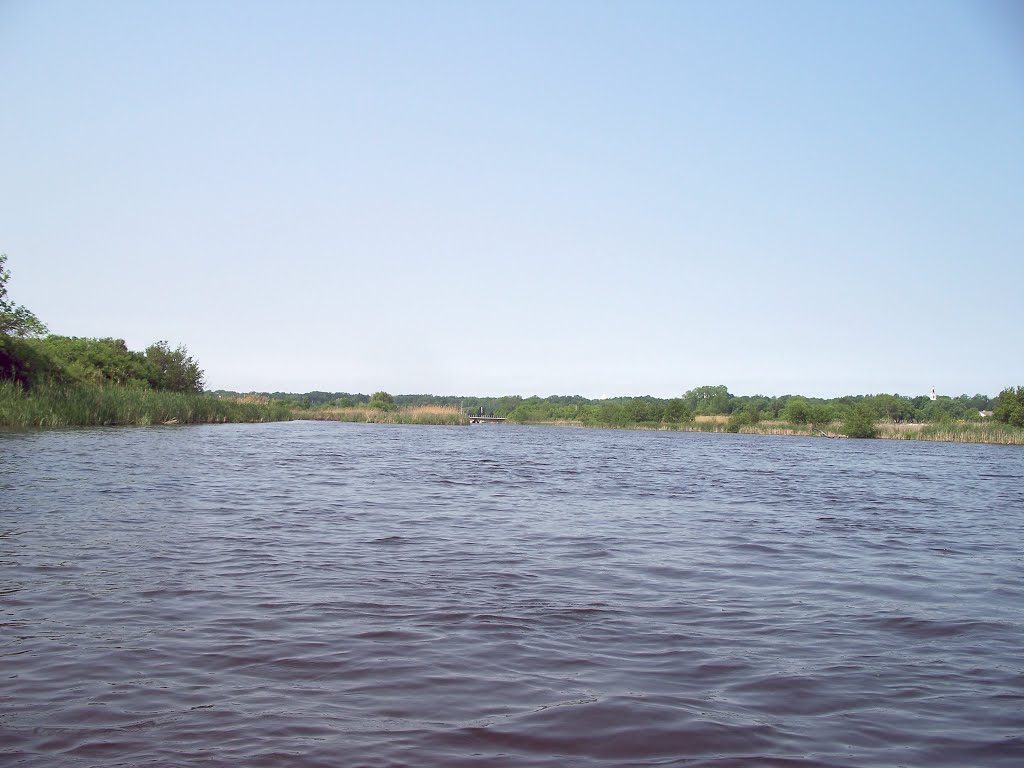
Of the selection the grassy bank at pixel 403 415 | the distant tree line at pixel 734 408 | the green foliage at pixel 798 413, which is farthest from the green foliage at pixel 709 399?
the grassy bank at pixel 403 415

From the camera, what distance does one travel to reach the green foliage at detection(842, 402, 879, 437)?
2522 inches

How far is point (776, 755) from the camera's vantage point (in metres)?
3.54

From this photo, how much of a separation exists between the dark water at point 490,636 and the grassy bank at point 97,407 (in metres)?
18.4

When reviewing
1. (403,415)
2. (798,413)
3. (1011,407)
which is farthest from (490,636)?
(798,413)

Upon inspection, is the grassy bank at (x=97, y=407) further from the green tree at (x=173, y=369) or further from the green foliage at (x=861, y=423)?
the green foliage at (x=861, y=423)

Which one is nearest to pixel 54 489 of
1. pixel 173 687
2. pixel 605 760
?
pixel 173 687

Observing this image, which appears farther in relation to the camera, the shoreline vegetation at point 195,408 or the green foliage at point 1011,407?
the green foliage at point 1011,407

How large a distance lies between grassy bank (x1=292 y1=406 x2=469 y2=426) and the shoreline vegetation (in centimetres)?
11

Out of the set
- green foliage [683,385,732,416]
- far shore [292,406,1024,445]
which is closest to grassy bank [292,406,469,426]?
far shore [292,406,1024,445]

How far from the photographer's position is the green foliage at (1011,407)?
60.4 metres

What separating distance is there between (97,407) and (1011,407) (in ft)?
222

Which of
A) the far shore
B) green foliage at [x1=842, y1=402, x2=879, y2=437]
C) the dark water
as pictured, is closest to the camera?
the dark water

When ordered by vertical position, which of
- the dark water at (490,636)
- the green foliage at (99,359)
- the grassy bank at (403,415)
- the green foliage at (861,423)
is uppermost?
the green foliage at (99,359)

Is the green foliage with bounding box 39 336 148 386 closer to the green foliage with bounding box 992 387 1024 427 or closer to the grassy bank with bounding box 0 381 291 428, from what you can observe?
the grassy bank with bounding box 0 381 291 428
